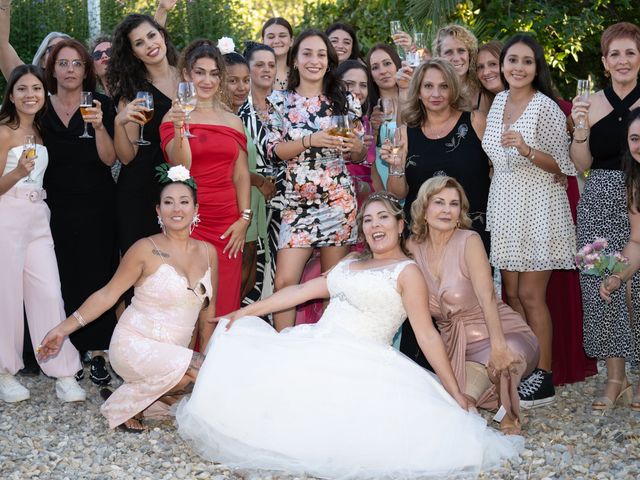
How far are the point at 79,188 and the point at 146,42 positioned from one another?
43.9 inches

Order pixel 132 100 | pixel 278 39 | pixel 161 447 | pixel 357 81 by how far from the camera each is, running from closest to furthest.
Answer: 1. pixel 161 447
2. pixel 132 100
3. pixel 357 81
4. pixel 278 39

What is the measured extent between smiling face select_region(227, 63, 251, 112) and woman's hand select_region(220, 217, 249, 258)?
3.41ft

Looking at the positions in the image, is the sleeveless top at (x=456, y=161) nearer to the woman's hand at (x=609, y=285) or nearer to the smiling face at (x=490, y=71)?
the smiling face at (x=490, y=71)

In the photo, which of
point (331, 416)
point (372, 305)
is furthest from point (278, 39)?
point (331, 416)

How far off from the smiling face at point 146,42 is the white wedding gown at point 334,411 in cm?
213

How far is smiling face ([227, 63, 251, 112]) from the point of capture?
706 cm

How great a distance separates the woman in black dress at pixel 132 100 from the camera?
21.5 feet

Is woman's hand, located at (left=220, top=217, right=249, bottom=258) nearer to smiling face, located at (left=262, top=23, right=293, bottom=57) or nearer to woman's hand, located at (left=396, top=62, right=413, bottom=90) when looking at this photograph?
woman's hand, located at (left=396, top=62, right=413, bottom=90)

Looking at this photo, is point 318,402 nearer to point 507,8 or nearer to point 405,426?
point 405,426

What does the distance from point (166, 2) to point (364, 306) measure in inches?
113

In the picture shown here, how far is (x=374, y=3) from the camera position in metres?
12.2

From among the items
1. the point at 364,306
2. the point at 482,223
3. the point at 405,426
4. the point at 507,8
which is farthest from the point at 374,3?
the point at 405,426

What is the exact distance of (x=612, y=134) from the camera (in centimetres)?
605

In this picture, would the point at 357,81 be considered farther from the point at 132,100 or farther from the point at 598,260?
the point at 598,260
